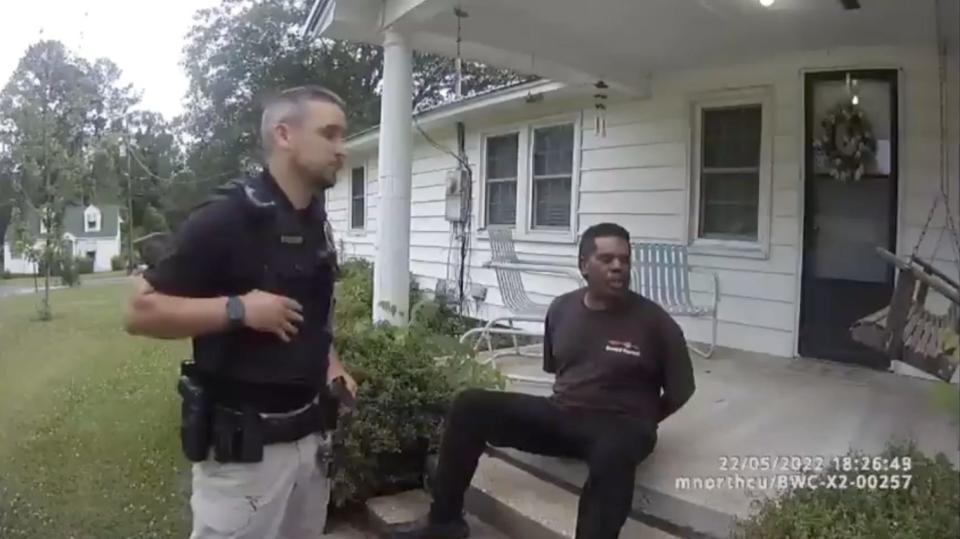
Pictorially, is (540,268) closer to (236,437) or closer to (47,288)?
(47,288)

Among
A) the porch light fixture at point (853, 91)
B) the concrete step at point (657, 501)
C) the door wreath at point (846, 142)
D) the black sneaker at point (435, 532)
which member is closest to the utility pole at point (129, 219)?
the black sneaker at point (435, 532)

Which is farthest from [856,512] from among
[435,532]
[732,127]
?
[732,127]

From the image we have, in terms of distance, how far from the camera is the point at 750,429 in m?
2.88

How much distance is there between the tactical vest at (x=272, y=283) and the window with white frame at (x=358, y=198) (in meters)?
9.53

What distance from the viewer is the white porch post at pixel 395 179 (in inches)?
167

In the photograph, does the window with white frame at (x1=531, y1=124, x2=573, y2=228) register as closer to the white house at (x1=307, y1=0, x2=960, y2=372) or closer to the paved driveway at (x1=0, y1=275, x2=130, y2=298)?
the white house at (x1=307, y1=0, x2=960, y2=372)

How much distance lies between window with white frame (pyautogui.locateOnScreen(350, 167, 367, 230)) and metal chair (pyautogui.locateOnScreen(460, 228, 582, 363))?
539cm

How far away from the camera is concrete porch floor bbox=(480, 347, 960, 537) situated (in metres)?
2.23

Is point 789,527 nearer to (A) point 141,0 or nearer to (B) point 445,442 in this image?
(B) point 445,442

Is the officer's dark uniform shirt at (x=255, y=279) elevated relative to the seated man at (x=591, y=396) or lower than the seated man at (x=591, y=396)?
elevated

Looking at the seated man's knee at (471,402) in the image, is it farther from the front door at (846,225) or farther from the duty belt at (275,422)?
the front door at (846,225)

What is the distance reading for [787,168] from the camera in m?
4.62

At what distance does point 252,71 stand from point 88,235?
3015mm

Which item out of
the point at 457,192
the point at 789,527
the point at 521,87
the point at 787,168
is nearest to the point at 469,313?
the point at 457,192
